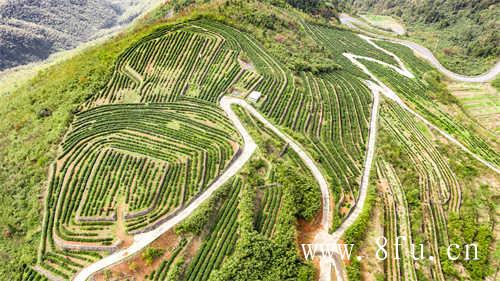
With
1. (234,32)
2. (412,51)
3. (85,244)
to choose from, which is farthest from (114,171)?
(412,51)

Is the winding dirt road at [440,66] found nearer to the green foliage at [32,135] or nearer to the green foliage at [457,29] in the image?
the green foliage at [457,29]

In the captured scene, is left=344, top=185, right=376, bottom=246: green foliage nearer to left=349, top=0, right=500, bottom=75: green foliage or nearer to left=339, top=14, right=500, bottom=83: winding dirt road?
left=339, top=14, right=500, bottom=83: winding dirt road

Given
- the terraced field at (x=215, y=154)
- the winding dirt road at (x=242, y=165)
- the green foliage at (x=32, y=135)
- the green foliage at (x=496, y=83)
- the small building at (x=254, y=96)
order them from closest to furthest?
the winding dirt road at (x=242, y=165), the terraced field at (x=215, y=154), the green foliage at (x=32, y=135), the small building at (x=254, y=96), the green foliage at (x=496, y=83)

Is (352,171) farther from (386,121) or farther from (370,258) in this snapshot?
(386,121)

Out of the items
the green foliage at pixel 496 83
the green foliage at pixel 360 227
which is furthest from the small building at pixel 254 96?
the green foliage at pixel 496 83

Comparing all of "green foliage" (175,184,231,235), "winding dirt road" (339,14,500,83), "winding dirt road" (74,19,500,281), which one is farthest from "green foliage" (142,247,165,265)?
"winding dirt road" (339,14,500,83)

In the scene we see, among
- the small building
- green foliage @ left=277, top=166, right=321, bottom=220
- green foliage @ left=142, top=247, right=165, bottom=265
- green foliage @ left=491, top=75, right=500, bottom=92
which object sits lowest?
green foliage @ left=142, top=247, right=165, bottom=265

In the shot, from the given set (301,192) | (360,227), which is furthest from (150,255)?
(360,227)

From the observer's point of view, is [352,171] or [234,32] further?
[234,32]

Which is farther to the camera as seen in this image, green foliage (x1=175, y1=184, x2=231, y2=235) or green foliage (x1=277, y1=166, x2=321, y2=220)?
green foliage (x1=277, y1=166, x2=321, y2=220)

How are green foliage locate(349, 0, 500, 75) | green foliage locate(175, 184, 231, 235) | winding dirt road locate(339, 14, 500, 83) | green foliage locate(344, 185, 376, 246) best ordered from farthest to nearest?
green foliage locate(349, 0, 500, 75) → winding dirt road locate(339, 14, 500, 83) → green foliage locate(344, 185, 376, 246) → green foliage locate(175, 184, 231, 235)

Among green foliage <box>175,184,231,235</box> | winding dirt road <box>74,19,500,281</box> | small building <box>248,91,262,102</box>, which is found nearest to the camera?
winding dirt road <box>74,19,500,281</box>
